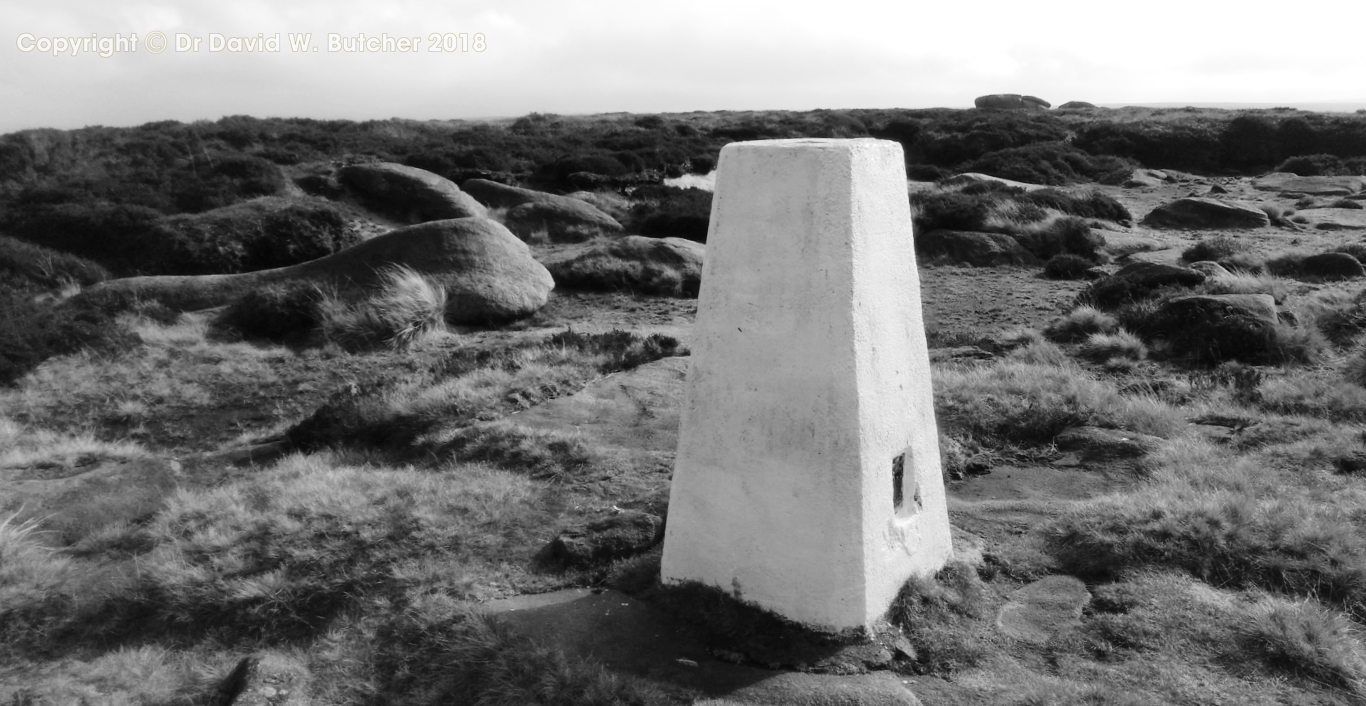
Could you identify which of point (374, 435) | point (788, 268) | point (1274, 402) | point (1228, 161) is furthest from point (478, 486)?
point (1228, 161)

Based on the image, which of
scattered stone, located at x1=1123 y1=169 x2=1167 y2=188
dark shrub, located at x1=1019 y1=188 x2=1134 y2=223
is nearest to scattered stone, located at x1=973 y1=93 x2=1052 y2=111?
scattered stone, located at x1=1123 y1=169 x2=1167 y2=188

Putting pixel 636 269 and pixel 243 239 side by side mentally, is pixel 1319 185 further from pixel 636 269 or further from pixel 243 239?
pixel 243 239

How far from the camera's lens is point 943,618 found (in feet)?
16.4

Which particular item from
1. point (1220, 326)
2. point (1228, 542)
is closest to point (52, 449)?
point (1228, 542)

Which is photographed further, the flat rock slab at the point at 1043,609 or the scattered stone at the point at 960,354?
the scattered stone at the point at 960,354

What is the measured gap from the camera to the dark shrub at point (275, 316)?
12.8 m

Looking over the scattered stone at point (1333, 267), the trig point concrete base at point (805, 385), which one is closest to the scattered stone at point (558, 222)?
the scattered stone at point (1333, 267)

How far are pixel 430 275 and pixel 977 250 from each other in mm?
8919

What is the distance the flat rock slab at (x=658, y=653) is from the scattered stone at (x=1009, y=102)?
53001 mm

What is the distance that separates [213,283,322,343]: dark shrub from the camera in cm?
1277

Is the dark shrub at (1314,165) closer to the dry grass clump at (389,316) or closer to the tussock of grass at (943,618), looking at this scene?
the dry grass clump at (389,316)

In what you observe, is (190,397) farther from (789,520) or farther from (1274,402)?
(1274,402)

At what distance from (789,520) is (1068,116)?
143ft

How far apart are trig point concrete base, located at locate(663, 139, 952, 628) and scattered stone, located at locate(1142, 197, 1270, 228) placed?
1617 cm
